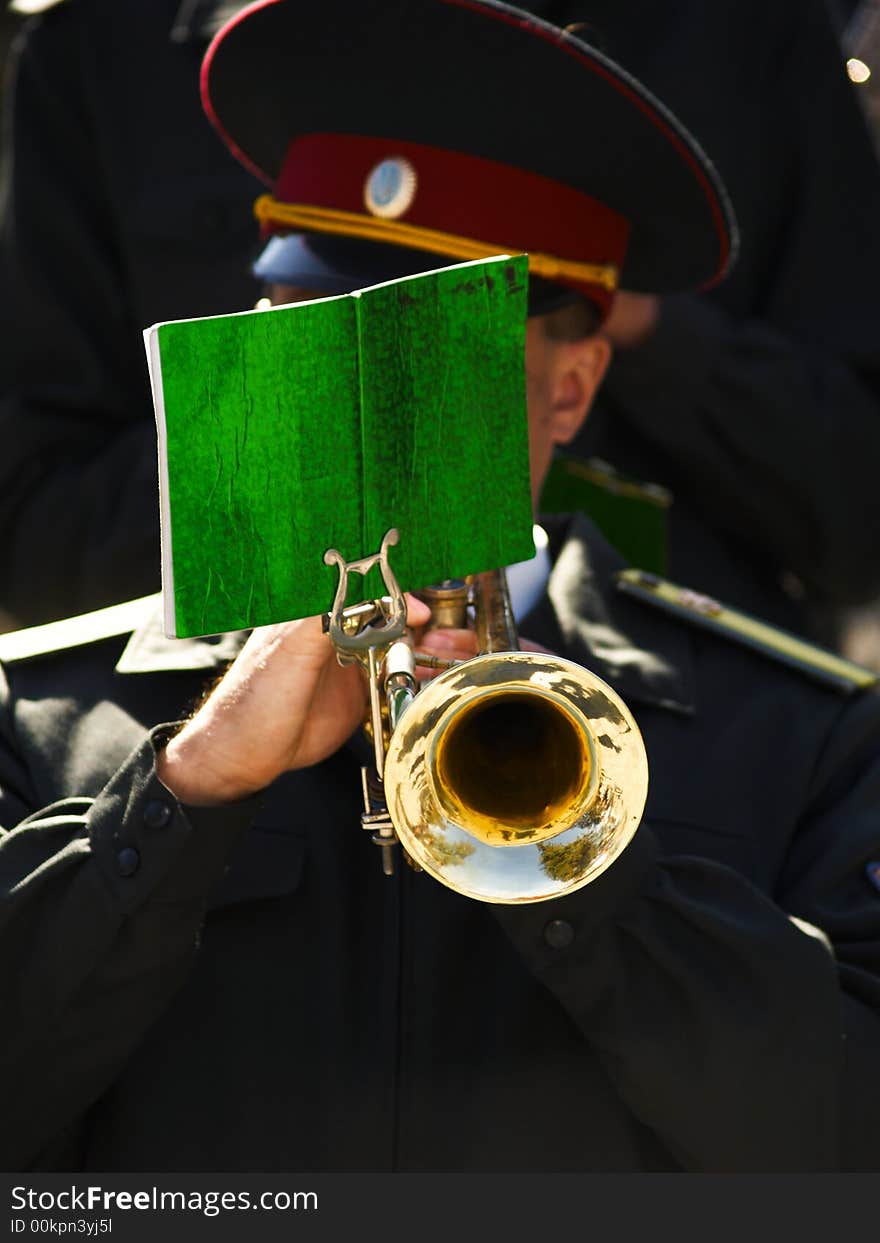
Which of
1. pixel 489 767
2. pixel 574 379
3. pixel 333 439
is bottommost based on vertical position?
pixel 489 767

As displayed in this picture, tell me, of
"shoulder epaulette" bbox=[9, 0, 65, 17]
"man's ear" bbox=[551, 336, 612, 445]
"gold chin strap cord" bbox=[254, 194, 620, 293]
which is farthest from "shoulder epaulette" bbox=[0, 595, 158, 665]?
"shoulder epaulette" bbox=[9, 0, 65, 17]

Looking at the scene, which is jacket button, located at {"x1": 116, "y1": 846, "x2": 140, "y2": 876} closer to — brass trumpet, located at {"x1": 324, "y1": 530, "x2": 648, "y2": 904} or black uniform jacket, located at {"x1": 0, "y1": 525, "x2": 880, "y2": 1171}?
black uniform jacket, located at {"x1": 0, "y1": 525, "x2": 880, "y2": 1171}

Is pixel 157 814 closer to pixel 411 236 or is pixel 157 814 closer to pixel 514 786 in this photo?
pixel 514 786

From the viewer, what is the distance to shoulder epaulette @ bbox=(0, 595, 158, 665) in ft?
9.57

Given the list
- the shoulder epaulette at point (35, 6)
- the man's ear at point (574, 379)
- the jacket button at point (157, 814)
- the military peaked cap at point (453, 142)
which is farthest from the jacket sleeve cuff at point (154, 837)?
the shoulder epaulette at point (35, 6)

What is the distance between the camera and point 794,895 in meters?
2.83

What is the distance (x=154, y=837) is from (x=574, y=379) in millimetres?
1201

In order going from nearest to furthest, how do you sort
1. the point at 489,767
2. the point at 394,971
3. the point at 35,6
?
the point at 489,767
the point at 394,971
the point at 35,6

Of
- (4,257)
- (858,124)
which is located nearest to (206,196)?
(4,257)

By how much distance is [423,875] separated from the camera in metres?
2.76

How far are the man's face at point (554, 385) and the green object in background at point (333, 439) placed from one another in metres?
0.87

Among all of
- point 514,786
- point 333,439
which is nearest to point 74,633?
point 514,786

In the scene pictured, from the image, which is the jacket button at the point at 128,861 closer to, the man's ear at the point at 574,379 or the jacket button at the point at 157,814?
the jacket button at the point at 157,814

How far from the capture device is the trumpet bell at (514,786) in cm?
222
